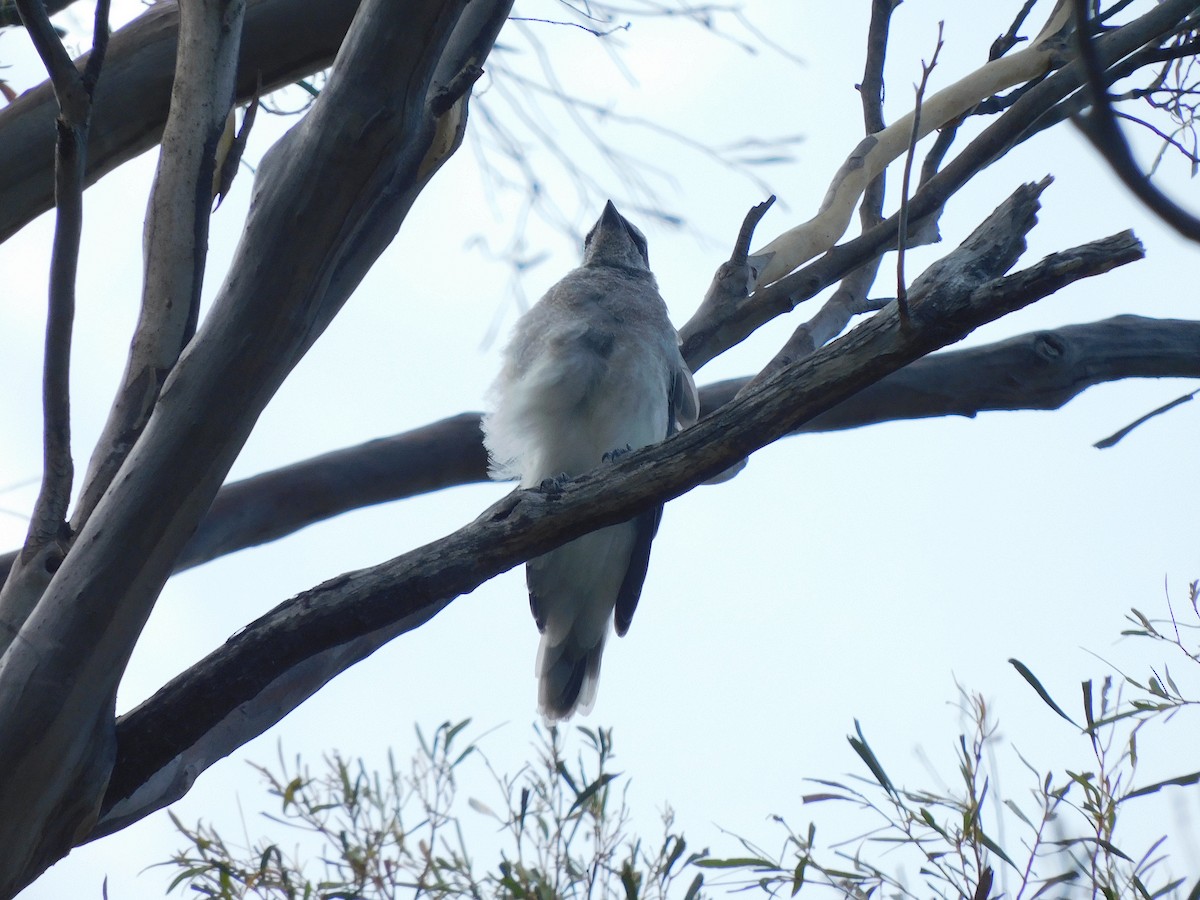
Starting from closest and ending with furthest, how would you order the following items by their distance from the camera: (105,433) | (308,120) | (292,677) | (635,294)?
(308,120) → (105,433) → (292,677) → (635,294)

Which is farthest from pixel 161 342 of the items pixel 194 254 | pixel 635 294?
pixel 635 294

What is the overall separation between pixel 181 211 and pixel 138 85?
1.78 feet

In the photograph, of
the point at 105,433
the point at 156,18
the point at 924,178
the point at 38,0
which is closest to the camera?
the point at 38,0

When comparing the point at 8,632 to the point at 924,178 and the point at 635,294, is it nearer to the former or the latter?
the point at 635,294

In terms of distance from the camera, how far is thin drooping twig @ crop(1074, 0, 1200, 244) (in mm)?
782

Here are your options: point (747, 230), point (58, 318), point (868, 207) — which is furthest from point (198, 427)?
point (868, 207)

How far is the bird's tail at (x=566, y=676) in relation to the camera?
3.51m

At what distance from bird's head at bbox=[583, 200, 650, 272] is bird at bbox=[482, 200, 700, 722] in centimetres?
68

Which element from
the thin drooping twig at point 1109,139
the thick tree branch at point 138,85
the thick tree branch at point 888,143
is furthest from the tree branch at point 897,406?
the thin drooping twig at point 1109,139

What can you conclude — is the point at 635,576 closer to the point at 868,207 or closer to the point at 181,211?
the point at 868,207

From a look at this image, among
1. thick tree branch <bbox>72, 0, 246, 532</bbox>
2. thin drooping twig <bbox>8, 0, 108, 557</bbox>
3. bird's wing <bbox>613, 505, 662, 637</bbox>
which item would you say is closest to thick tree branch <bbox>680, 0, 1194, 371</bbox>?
bird's wing <bbox>613, 505, 662, 637</bbox>

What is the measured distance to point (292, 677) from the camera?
2.35m

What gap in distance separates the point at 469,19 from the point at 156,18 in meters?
0.90

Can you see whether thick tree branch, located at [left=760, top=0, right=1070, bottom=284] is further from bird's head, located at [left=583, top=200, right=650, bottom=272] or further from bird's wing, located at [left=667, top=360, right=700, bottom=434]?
bird's head, located at [left=583, top=200, right=650, bottom=272]
